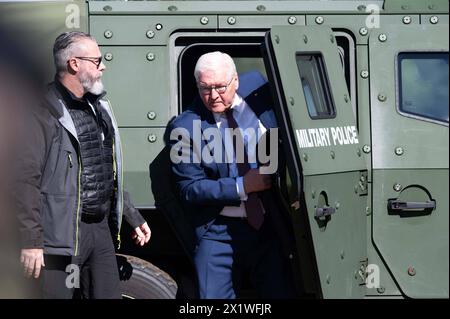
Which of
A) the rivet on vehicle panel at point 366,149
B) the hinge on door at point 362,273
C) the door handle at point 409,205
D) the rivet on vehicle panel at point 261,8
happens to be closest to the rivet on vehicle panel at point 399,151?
the rivet on vehicle panel at point 366,149

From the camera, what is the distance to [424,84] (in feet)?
18.1

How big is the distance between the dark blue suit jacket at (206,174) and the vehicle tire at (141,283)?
1.80ft

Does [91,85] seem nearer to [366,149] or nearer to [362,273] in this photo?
[366,149]

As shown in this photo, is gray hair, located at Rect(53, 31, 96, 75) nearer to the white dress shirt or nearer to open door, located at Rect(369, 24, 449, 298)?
the white dress shirt

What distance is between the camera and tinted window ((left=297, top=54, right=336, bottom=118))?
5.24m

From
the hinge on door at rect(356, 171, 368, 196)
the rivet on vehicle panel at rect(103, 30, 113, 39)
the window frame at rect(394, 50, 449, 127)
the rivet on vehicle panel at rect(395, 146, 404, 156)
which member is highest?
the rivet on vehicle panel at rect(103, 30, 113, 39)

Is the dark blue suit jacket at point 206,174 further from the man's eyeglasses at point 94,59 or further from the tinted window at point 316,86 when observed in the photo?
the man's eyeglasses at point 94,59

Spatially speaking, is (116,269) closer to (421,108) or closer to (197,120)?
(197,120)

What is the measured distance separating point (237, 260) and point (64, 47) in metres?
1.46

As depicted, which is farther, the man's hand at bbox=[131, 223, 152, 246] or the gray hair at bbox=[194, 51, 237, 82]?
the man's hand at bbox=[131, 223, 152, 246]

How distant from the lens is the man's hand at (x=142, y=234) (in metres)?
5.38

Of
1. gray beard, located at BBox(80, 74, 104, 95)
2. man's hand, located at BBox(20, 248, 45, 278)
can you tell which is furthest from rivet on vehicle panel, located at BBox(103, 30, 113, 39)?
man's hand, located at BBox(20, 248, 45, 278)

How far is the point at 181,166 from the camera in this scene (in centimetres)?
521

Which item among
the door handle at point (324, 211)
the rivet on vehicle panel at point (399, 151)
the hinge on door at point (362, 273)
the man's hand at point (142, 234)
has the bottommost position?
the hinge on door at point (362, 273)
